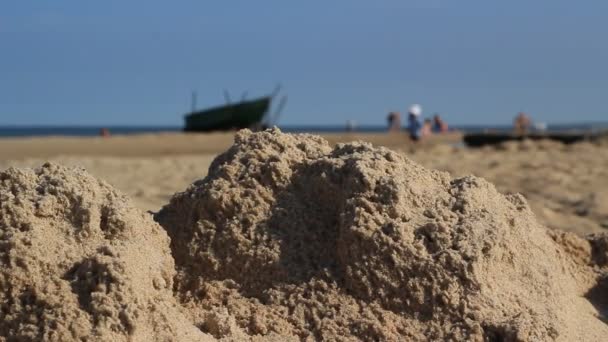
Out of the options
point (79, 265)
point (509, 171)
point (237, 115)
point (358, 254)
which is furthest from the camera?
point (237, 115)

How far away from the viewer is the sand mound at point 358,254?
241 centimetres

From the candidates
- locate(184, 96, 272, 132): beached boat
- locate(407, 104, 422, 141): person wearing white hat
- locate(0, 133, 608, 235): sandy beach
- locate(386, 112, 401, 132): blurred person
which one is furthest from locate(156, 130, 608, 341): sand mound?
locate(184, 96, 272, 132): beached boat

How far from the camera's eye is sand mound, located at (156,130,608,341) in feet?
7.90

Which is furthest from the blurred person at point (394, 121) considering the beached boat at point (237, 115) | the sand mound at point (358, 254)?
the sand mound at point (358, 254)

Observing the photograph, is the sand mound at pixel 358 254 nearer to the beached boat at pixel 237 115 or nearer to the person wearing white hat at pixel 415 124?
the person wearing white hat at pixel 415 124

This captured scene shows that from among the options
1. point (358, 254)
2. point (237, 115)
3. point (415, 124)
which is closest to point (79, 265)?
point (358, 254)

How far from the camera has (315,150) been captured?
9.66 feet

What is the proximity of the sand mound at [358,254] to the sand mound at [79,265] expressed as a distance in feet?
0.66

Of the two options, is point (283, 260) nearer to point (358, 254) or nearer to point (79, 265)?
point (358, 254)

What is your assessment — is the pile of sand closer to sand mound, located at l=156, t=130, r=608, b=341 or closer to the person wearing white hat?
sand mound, located at l=156, t=130, r=608, b=341

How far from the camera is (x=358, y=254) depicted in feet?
8.12

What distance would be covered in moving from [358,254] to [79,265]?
81 centimetres

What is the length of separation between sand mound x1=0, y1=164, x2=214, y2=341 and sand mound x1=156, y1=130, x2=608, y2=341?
200 millimetres

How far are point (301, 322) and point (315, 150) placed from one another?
0.74 metres
